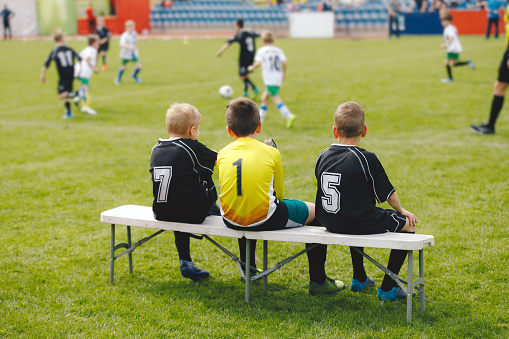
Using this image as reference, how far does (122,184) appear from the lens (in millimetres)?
7793

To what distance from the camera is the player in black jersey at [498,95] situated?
9562 mm

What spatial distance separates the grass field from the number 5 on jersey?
741 millimetres

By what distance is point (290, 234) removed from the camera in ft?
13.7

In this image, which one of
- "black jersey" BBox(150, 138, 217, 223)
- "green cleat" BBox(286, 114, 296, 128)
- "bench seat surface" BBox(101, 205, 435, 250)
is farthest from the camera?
"green cleat" BBox(286, 114, 296, 128)

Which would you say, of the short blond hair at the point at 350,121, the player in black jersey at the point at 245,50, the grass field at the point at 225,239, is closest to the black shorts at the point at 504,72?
the grass field at the point at 225,239

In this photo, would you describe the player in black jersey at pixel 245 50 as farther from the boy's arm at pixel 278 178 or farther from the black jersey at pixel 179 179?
the boy's arm at pixel 278 178

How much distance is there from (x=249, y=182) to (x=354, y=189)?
2.46ft

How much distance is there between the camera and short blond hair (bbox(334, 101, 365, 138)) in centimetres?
419

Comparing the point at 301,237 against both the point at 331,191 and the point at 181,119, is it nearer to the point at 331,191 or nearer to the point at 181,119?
the point at 331,191

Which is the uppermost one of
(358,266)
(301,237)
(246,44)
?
(246,44)

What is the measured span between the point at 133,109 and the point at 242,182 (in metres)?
9.81

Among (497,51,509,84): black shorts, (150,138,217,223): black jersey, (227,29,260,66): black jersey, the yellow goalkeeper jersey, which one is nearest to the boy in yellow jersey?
the yellow goalkeeper jersey

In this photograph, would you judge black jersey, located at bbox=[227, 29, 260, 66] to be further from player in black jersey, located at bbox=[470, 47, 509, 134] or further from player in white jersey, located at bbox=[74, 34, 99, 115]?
player in black jersey, located at bbox=[470, 47, 509, 134]

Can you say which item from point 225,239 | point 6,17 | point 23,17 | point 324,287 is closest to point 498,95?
point 225,239
